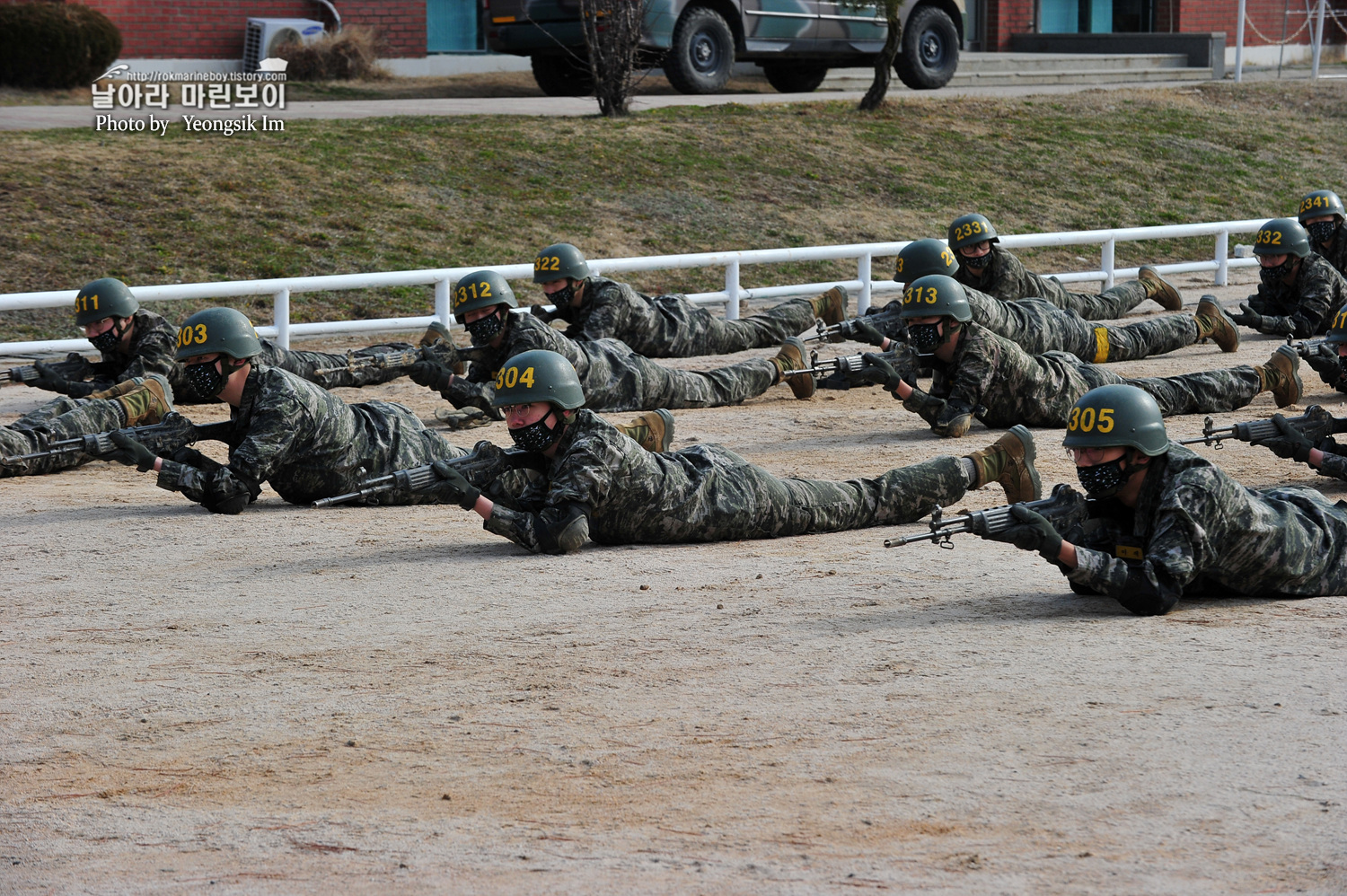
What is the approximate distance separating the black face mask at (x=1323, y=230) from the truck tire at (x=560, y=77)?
13965 millimetres

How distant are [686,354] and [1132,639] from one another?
28.0ft

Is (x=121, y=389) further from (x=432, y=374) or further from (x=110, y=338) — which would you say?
(x=432, y=374)

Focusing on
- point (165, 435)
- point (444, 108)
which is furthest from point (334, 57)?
point (165, 435)

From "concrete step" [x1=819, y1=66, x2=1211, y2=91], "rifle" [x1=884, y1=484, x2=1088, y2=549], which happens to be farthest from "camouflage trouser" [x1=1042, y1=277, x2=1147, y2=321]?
"concrete step" [x1=819, y1=66, x2=1211, y2=91]

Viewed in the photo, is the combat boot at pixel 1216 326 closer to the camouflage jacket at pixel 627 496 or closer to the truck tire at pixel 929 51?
the camouflage jacket at pixel 627 496

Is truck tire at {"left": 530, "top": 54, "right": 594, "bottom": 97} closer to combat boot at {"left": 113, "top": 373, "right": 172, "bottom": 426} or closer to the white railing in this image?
the white railing

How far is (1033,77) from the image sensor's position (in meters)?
32.4

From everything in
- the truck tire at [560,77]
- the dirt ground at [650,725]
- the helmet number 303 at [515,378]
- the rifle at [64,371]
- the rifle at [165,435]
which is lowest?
the dirt ground at [650,725]

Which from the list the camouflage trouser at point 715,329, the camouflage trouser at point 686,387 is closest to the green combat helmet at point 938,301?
the camouflage trouser at point 686,387

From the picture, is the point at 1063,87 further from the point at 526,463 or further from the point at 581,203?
the point at 526,463

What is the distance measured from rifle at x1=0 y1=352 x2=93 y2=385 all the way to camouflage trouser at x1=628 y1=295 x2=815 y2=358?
4647 mm

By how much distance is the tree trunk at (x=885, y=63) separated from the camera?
25094 millimetres

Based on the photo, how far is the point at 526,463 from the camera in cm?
845

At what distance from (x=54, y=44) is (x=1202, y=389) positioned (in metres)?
19.5
